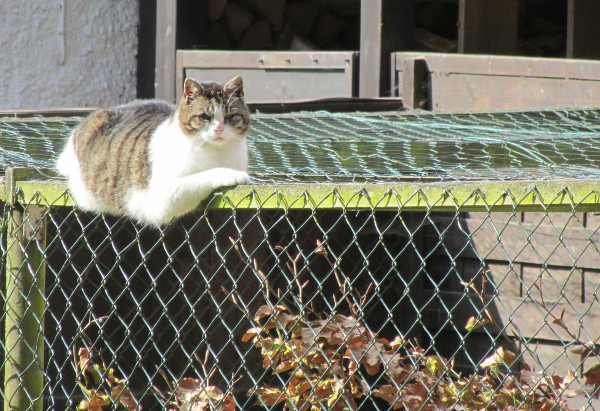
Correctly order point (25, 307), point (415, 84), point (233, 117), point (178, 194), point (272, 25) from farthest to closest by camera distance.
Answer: point (272, 25) < point (415, 84) < point (233, 117) < point (25, 307) < point (178, 194)

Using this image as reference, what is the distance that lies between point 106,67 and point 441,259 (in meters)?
2.56

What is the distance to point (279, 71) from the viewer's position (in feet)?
16.9

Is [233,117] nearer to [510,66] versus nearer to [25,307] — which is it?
[25,307]

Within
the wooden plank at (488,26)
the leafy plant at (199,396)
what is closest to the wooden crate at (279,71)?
the wooden plank at (488,26)

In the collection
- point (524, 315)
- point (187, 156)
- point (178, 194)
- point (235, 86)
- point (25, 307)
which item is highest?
point (235, 86)

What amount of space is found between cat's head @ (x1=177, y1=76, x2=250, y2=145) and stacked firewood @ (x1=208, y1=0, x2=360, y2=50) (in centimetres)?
318

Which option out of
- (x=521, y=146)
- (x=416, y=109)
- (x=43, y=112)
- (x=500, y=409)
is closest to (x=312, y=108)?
(x=416, y=109)

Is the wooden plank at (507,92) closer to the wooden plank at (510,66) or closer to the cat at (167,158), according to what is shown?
the wooden plank at (510,66)

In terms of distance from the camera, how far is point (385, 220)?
4.70 meters

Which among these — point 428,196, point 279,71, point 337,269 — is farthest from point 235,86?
point 279,71

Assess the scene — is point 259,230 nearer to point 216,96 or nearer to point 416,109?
point 416,109

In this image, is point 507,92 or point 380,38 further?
point 380,38

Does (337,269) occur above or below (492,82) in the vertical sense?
below

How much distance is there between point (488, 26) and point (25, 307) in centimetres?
342
